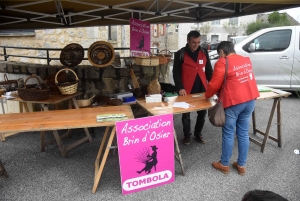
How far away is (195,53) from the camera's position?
3373mm

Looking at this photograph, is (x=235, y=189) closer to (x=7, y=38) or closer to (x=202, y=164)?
(x=202, y=164)

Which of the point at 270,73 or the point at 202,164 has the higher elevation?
the point at 270,73

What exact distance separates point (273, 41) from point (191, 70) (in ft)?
12.4

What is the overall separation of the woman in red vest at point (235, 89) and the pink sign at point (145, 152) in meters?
0.63

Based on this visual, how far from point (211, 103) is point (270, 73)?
12.7 ft

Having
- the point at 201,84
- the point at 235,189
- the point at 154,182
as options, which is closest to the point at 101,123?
the point at 154,182

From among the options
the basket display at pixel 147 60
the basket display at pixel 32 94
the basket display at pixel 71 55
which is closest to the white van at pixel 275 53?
the basket display at pixel 147 60

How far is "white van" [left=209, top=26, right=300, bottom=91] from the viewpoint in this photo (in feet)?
18.8

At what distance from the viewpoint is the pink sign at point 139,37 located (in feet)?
12.9

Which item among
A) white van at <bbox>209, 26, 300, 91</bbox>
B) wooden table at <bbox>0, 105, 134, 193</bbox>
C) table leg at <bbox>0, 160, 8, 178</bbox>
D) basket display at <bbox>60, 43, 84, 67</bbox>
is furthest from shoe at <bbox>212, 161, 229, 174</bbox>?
white van at <bbox>209, 26, 300, 91</bbox>

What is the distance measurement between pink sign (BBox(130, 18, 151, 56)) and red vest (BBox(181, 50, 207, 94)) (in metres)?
1.01

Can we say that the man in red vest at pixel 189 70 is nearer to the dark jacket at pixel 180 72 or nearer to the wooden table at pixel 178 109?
the dark jacket at pixel 180 72

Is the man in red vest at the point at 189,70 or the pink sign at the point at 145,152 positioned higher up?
the man in red vest at the point at 189,70

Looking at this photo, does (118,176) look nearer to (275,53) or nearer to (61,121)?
(61,121)
